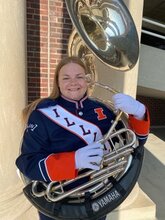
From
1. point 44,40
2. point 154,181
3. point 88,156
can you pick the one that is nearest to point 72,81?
point 88,156

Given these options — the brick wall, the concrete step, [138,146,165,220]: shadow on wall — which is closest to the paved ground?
[138,146,165,220]: shadow on wall

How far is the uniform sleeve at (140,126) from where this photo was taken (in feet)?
5.38

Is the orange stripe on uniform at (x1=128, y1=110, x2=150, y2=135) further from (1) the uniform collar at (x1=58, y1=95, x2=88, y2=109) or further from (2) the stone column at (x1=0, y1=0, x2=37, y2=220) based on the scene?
(2) the stone column at (x1=0, y1=0, x2=37, y2=220)

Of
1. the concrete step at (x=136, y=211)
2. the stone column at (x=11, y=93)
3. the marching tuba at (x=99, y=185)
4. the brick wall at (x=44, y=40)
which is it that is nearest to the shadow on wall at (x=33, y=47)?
the brick wall at (x=44, y=40)

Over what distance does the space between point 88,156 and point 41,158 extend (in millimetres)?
224

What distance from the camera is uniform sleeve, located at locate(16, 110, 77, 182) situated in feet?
4.50

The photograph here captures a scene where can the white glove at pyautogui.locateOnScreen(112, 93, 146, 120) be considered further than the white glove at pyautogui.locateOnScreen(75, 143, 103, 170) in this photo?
Yes

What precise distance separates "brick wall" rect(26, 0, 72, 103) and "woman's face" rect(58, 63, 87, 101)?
2042 mm

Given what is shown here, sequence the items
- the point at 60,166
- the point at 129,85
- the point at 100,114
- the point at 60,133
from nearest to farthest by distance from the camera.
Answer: the point at 60,166, the point at 60,133, the point at 100,114, the point at 129,85

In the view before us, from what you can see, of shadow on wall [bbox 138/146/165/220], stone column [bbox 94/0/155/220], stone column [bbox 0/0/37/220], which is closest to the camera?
stone column [bbox 0/0/37/220]

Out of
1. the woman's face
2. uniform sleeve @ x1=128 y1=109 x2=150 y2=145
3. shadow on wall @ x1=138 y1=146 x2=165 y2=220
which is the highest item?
the woman's face

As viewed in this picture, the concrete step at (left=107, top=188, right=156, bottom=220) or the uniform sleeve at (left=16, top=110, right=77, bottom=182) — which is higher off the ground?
the uniform sleeve at (left=16, top=110, right=77, bottom=182)

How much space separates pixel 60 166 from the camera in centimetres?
137

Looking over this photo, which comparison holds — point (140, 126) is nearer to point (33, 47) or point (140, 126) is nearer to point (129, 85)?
point (129, 85)
